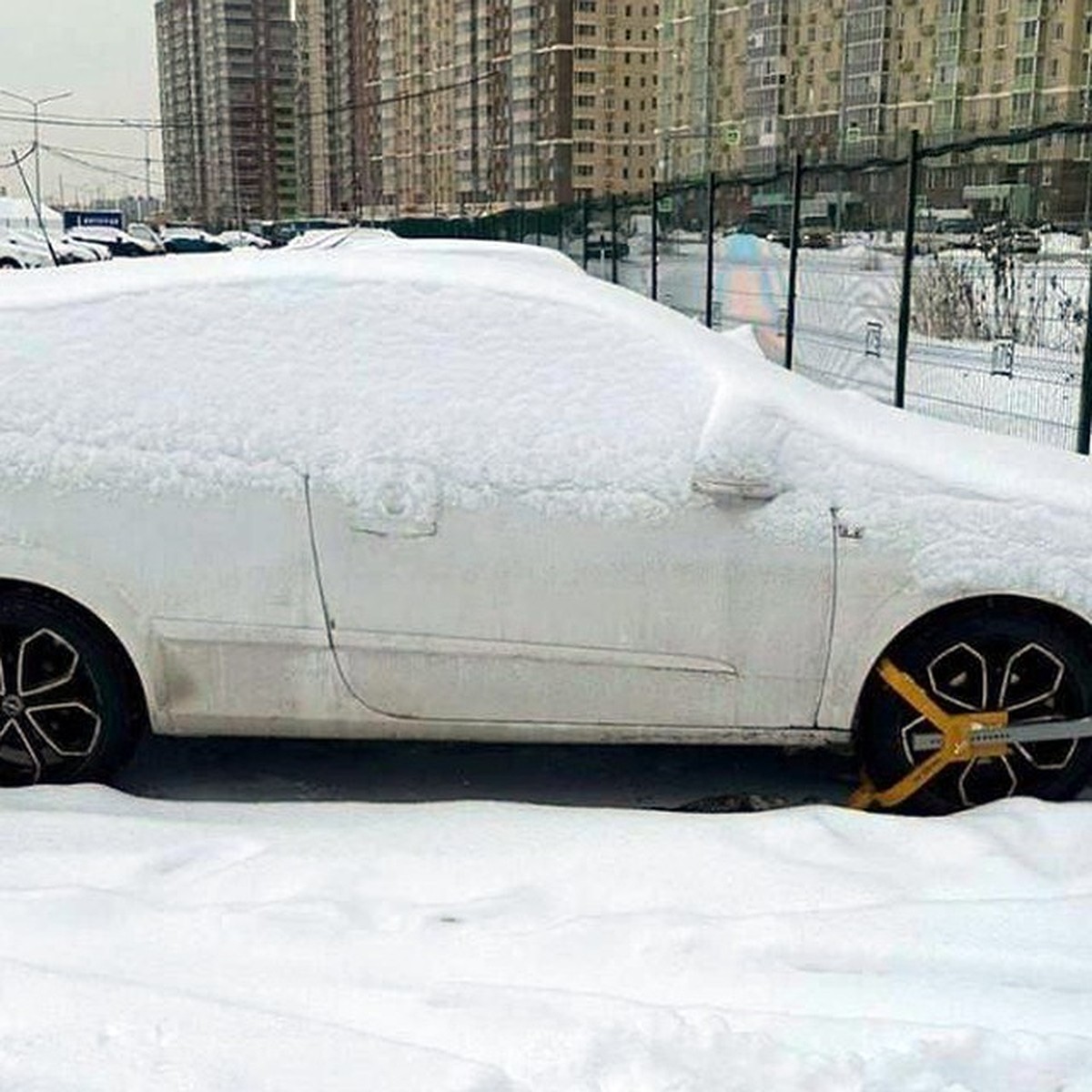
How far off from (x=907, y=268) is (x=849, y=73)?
7123 cm

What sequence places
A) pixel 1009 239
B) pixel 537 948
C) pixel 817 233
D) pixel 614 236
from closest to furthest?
pixel 537 948 < pixel 1009 239 < pixel 817 233 < pixel 614 236

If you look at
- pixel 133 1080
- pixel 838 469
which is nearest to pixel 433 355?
pixel 838 469

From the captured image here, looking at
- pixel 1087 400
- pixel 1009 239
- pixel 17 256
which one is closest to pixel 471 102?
pixel 17 256

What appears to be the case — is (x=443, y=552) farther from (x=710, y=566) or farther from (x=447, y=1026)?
(x=447, y=1026)

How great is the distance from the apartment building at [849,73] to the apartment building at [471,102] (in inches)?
277

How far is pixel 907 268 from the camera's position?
A: 822cm

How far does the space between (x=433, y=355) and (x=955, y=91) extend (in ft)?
239

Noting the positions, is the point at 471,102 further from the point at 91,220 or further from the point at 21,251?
the point at 21,251

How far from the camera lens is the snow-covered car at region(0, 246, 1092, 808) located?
→ 3469mm

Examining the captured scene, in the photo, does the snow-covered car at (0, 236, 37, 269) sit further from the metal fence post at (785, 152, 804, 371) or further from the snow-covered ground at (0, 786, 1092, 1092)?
the snow-covered ground at (0, 786, 1092, 1092)

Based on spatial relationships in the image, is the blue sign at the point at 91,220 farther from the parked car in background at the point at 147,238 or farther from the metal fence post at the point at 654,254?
the metal fence post at the point at 654,254

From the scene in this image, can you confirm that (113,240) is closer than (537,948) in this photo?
No

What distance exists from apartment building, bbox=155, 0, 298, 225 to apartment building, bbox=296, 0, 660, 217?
436 centimetres

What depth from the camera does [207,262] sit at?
12.7 feet
